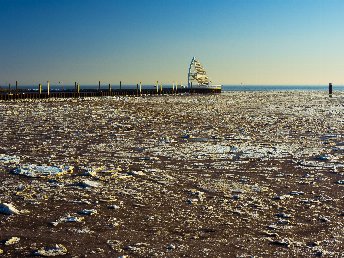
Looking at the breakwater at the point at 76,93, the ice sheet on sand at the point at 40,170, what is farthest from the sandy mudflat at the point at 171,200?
the breakwater at the point at 76,93

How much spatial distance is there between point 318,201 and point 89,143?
7.85m

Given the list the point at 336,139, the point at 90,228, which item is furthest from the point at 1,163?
the point at 336,139

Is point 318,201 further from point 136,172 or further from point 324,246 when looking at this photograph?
point 136,172

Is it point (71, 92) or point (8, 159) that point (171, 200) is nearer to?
point (8, 159)

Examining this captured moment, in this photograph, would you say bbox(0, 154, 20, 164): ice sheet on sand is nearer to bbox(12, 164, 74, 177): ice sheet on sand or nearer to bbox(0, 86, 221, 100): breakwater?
bbox(12, 164, 74, 177): ice sheet on sand

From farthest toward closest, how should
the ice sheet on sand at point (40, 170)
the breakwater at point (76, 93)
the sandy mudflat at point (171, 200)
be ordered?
the breakwater at point (76, 93), the ice sheet on sand at point (40, 170), the sandy mudflat at point (171, 200)

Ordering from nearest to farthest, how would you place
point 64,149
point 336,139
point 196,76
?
point 64,149 < point 336,139 < point 196,76

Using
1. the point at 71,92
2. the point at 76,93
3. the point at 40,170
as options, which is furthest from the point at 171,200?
the point at 71,92

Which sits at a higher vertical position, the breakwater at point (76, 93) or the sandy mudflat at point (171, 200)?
the breakwater at point (76, 93)

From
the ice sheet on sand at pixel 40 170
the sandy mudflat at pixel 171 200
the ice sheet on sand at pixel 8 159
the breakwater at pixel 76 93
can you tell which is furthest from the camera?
the breakwater at pixel 76 93

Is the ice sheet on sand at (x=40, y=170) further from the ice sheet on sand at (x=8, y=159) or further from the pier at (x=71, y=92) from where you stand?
the pier at (x=71, y=92)

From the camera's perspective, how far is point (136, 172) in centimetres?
846

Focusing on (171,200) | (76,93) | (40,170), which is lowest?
(171,200)

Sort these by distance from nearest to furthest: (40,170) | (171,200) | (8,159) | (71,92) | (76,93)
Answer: (171,200) → (40,170) → (8,159) → (76,93) → (71,92)
